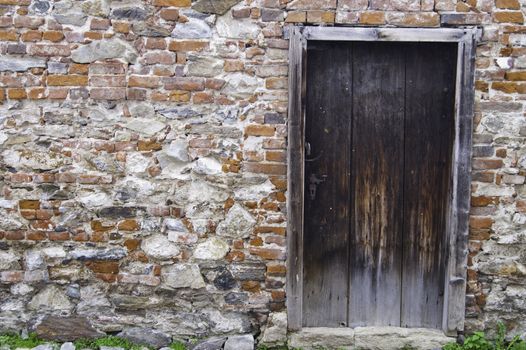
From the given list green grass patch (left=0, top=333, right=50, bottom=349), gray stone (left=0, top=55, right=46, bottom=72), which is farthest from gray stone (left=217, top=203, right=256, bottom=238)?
gray stone (left=0, top=55, right=46, bottom=72)

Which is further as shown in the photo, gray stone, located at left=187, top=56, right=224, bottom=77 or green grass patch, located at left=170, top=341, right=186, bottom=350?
green grass patch, located at left=170, top=341, right=186, bottom=350

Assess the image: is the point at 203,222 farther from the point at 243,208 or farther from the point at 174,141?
the point at 174,141

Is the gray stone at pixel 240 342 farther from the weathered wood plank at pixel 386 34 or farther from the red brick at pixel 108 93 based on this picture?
the weathered wood plank at pixel 386 34

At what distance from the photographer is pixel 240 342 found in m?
3.70

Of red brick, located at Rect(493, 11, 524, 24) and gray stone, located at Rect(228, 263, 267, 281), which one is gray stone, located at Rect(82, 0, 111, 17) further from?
red brick, located at Rect(493, 11, 524, 24)

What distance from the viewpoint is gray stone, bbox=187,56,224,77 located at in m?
3.60

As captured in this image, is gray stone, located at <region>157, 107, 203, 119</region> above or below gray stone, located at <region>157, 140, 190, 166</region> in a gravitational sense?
above

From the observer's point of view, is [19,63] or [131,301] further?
[131,301]

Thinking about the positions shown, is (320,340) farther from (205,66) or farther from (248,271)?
(205,66)

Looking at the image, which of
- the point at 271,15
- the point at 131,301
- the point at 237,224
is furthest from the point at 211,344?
the point at 271,15

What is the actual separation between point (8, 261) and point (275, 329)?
1.77m

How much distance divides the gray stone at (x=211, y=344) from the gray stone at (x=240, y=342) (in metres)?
0.04

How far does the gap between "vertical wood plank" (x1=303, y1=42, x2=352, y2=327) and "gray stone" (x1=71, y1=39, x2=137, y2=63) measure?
113cm

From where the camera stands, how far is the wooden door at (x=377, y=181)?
3.74 m
